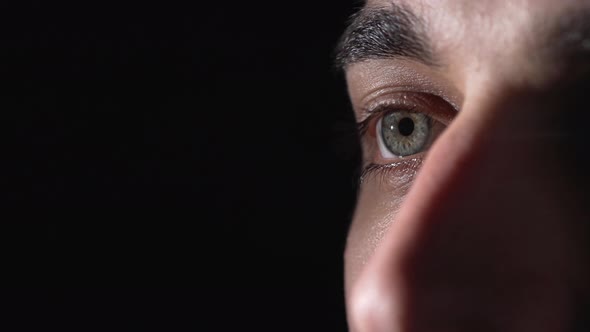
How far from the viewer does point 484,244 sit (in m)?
0.43

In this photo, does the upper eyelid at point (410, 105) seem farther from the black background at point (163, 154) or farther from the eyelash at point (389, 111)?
the black background at point (163, 154)

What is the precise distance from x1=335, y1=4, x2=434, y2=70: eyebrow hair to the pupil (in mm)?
89

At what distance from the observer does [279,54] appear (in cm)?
102

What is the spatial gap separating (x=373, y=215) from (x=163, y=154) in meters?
0.43

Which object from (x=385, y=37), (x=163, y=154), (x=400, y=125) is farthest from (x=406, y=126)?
(x=163, y=154)

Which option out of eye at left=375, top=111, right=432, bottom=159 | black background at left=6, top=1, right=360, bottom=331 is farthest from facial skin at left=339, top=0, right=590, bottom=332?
black background at left=6, top=1, right=360, bottom=331

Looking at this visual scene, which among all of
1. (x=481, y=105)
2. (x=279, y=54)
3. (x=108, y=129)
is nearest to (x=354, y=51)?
(x=481, y=105)

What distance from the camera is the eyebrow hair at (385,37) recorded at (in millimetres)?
556

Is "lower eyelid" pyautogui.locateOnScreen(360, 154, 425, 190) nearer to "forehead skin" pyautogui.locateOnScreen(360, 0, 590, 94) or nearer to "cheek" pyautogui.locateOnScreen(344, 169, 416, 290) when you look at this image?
"cheek" pyautogui.locateOnScreen(344, 169, 416, 290)

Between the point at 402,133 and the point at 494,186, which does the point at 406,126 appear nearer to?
the point at 402,133

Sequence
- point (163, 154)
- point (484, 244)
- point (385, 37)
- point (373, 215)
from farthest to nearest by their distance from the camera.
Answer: point (163, 154), point (373, 215), point (385, 37), point (484, 244)

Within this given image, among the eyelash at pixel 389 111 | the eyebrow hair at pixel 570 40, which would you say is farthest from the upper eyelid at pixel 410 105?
the eyebrow hair at pixel 570 40

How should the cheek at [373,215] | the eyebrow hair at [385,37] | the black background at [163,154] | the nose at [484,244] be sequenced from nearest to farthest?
the nose at [484,244] → the eyebrow hair at [385,37] → the cheek at [373,215] → the black background at [163,154]

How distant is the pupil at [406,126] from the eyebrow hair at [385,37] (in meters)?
0.09
